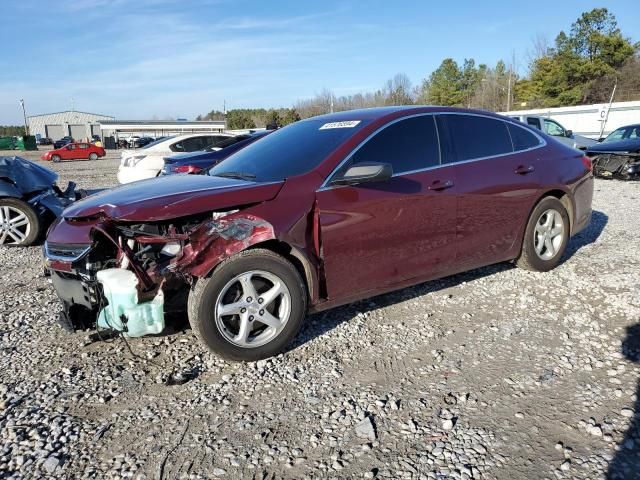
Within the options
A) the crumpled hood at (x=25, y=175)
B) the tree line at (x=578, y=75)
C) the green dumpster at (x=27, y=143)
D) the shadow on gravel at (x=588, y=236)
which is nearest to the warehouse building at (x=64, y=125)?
the green dumpster at (x=27, y=143)

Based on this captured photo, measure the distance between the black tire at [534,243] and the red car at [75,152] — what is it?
127ft

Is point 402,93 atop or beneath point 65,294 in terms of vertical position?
atop

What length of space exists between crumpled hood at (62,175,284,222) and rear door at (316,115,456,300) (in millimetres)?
523

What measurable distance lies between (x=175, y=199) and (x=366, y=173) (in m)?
1.32

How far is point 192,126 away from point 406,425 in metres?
81.8

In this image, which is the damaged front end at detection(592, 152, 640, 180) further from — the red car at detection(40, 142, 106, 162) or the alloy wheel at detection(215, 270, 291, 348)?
the red car at detection(40, 142, 106, 162)

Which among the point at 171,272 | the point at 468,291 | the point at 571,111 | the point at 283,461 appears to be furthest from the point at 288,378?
the point at 571,111

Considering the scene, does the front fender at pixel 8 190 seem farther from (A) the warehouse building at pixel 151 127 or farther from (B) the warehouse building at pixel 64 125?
(B) the warehouse building at pixel 64 125

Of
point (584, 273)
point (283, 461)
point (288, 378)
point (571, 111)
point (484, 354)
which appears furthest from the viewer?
point (571, 111)

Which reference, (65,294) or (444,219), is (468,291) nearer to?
(444,219)

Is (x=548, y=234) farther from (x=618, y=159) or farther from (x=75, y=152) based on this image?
(x=75, y=152)

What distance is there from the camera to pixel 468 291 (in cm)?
454

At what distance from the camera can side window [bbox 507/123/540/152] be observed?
473 cm

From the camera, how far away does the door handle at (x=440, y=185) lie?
3.92 metres
